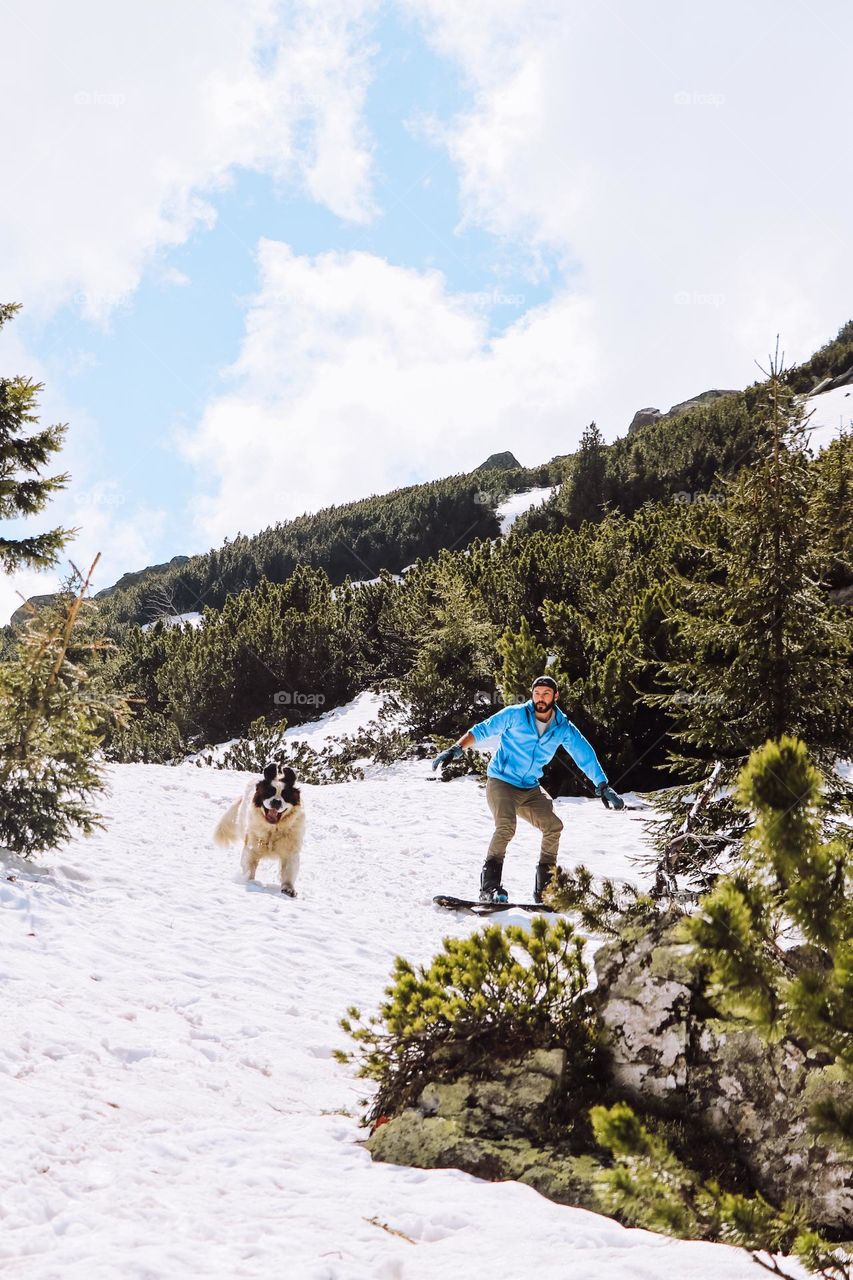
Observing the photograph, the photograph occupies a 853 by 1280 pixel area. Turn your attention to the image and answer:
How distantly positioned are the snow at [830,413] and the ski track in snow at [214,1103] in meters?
33.2

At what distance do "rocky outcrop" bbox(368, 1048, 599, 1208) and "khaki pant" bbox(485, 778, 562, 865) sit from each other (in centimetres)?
418

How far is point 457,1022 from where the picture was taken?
3590 millimetres

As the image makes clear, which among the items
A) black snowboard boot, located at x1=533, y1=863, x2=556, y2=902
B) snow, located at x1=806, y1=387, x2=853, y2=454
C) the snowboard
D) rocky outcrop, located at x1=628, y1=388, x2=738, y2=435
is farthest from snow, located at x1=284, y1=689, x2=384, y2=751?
rocky outcrop, located at x1=628, y1=388, x2=738, y2=435

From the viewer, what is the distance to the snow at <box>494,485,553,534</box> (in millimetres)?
49188

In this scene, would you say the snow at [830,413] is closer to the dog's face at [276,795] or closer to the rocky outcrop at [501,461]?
the dog's face at [276,795]

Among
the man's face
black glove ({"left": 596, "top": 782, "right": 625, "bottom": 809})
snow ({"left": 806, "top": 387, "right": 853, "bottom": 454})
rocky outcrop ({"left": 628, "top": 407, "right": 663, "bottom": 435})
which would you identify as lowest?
black glove ({"left": 596, "top": 782, "right": 625, "bottom": 809})

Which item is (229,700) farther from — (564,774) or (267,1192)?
(267,1192)

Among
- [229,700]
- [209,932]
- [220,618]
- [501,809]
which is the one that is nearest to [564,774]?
[501,809]

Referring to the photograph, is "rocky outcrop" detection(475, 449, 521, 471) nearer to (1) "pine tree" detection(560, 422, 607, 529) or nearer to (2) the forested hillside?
(2) the forested hillside

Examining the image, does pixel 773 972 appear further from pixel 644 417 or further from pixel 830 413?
pixel 644 417

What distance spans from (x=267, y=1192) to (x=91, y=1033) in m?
1.54

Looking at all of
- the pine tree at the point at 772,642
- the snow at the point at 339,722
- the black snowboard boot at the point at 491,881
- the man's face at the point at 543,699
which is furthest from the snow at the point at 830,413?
the black snowboard boot at the point at 491,881

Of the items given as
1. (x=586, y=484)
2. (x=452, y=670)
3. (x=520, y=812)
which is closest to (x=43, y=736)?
(x=520, y=812)

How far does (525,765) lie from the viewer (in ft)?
25.2
